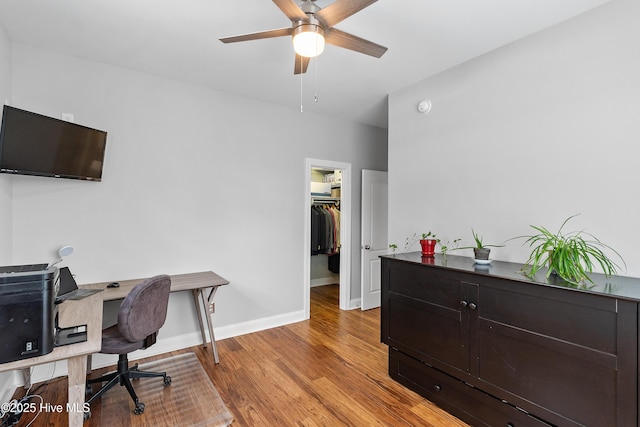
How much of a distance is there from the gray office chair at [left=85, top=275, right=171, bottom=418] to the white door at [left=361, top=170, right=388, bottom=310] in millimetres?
2780

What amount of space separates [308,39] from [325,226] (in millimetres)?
3454

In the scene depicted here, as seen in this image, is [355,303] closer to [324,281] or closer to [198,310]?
[324,281]

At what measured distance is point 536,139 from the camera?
221 centimetres

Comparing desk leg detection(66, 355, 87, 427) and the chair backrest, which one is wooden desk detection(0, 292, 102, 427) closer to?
desk leg detection(66, 355, 87, 427)

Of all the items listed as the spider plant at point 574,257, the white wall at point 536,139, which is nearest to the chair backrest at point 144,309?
the white wall at point 536,139

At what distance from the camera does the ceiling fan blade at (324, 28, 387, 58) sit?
5.70 ft

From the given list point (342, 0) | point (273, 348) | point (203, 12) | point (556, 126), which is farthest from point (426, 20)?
point (273, 348)

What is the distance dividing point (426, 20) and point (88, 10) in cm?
228

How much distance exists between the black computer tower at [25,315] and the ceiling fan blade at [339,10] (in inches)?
72.3

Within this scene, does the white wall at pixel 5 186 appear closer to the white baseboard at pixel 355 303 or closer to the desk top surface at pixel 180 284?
the desk top surface at pixel 180 284

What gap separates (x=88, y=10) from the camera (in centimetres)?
201

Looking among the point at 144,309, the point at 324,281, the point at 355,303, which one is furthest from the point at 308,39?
the point at 324,281

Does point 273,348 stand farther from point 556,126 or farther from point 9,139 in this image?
point 556,126

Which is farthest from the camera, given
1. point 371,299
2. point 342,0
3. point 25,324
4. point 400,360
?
point 371,299
